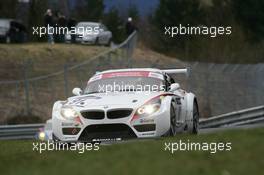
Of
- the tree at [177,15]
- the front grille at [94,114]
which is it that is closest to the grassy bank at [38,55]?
the tree at [177,15]

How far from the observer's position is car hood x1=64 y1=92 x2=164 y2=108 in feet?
43.4

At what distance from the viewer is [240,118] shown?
2195 centimetres

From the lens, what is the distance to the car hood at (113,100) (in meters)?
13.2

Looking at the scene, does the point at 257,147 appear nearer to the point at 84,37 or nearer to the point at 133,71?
the point at 133,71

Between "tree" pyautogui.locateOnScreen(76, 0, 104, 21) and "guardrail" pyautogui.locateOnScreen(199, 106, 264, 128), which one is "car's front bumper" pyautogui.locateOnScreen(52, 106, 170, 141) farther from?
"tree" pyautogui.locateOnScreen(76, 0, 104, 21)

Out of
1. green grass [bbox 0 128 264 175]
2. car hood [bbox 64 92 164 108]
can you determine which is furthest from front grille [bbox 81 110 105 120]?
green grass [bbox 0 128 264 175]

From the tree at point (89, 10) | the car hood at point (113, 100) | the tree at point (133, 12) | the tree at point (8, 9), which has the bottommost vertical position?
the tree at point (133, 12)

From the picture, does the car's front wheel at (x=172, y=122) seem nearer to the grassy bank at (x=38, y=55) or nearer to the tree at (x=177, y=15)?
the grassy bank at (x=38, y=55)

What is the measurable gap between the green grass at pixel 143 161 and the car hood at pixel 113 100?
262 cm

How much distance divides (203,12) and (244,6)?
15.9ft

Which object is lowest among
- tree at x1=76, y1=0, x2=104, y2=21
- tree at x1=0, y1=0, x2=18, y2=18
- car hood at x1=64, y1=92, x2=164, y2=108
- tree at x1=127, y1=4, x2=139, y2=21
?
tree at x1=127, y1=4, x2=139, y2=21

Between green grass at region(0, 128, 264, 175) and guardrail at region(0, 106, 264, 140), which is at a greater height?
green grass at region(0, 128, 264, 175)

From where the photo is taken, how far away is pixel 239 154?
8.73 m

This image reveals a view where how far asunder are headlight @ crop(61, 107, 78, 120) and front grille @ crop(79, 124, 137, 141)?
0.33 metres
